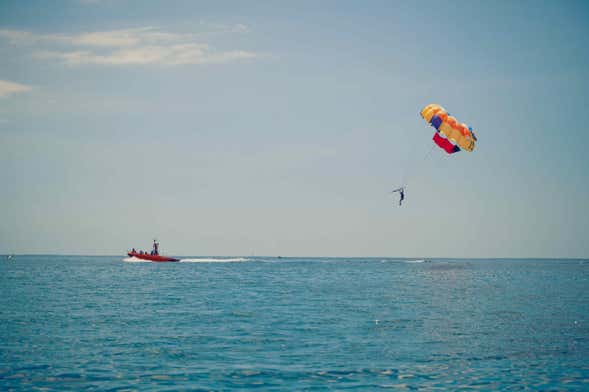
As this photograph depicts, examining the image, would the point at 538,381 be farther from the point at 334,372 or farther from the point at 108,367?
the point at 108,367

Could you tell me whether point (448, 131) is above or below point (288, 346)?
above

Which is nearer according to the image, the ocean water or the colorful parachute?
the ocean water

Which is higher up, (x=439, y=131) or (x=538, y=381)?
(x=439, y=131)

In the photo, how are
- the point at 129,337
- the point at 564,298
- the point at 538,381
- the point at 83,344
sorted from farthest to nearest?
→ 1. the point at 564,298
2. the point at 129,337
3. the point at 83,344
4. the point at 538,381

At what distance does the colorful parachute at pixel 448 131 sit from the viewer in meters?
48.5

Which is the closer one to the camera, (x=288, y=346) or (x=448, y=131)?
(x=288, y=346)

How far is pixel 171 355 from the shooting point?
79.6 feet

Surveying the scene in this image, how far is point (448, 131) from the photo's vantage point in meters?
49.1

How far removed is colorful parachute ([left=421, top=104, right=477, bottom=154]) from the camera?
48.5 m

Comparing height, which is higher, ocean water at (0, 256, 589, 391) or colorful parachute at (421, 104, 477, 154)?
colorful parachute at (421, 104, 477, 154)

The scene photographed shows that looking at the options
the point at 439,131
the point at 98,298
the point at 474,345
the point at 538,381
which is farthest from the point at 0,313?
the point at 439,131

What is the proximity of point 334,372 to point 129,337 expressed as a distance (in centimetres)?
1210

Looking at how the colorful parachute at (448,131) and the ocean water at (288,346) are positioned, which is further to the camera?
the colorful parachute at (448,131)

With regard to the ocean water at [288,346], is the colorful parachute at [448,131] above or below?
above
